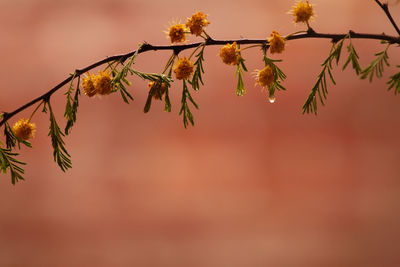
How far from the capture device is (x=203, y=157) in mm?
1893

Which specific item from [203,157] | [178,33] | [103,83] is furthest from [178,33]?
[203,157]

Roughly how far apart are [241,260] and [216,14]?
1105 mm

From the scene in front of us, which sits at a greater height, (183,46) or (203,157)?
(183,46)

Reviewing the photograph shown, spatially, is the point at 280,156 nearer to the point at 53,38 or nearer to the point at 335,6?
the point at 335,6

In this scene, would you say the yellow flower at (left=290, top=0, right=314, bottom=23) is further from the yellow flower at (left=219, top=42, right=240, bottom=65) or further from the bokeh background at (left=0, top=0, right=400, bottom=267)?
the bokeh background at (left=0, top=0, right=400, bottom=267)

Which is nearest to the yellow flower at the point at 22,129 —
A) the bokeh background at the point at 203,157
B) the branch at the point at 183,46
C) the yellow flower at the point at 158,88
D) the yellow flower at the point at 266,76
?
the branch at the point at 183,46

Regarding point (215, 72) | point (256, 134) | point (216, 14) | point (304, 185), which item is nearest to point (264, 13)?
point (216, 14)

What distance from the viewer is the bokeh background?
1.87 metres

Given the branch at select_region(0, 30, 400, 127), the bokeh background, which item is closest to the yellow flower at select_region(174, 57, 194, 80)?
the branch at select_region(0, 30, 400, 127)

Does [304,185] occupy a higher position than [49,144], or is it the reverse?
[49,144]

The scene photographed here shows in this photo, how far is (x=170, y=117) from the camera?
191 cm

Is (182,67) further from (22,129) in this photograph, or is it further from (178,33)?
(22,129)

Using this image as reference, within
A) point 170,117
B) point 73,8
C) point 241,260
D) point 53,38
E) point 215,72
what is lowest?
point 241,260

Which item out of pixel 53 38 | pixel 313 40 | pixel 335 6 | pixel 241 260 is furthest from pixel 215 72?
pixel 241 260
